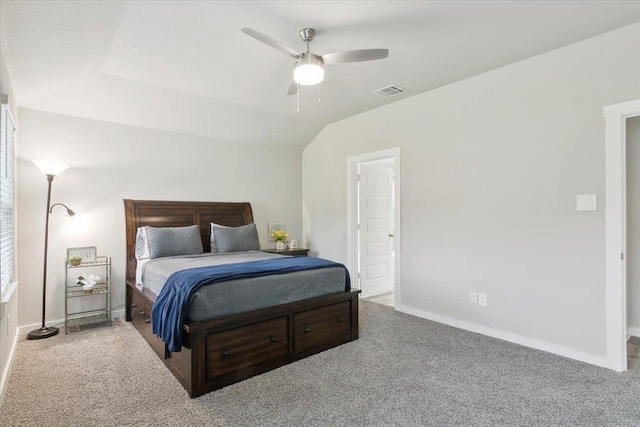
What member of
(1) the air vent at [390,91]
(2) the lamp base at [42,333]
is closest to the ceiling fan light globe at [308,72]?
(1) the air vent at [390,91]

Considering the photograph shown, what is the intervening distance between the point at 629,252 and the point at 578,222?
4.21 feet

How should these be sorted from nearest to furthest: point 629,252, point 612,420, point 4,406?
point 612,420 → point 4,406 → point 629,252

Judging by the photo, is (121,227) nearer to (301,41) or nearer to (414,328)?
(301,41)

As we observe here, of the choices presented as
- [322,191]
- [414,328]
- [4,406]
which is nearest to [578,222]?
[414,328]

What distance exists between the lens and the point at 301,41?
9.13ft

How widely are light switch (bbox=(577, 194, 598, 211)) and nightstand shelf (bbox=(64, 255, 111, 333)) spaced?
15.6ft

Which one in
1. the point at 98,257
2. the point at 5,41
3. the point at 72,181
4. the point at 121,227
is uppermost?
the point at 5,41

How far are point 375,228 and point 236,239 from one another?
83.9 inches

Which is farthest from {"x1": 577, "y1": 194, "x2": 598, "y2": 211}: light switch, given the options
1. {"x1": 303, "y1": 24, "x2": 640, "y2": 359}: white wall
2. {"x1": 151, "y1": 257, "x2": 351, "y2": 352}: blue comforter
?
{"x1": 151, "y1": 257, "x2": 351, "y2": 352}: blue comforter

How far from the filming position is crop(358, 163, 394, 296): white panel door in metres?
5.06

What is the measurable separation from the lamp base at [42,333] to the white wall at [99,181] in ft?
0.82

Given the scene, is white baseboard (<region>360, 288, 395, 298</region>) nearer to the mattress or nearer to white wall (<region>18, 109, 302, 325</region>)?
the mattress

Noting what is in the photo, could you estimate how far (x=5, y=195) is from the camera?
2.64m

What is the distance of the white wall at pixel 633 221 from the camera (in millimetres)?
3424
